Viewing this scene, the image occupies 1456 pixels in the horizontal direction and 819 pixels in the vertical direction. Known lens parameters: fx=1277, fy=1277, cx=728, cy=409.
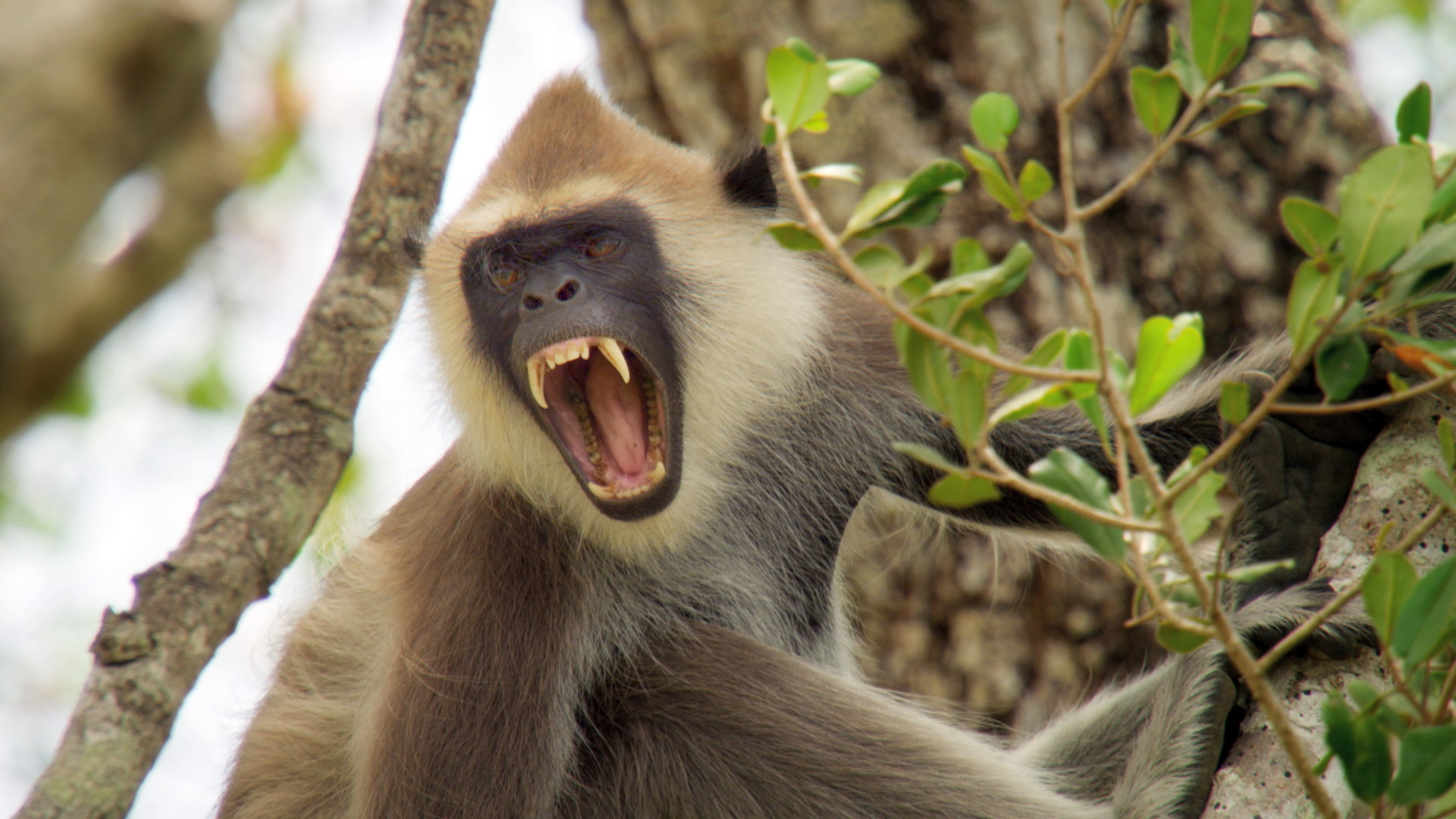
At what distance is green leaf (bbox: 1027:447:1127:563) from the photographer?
1.56 m

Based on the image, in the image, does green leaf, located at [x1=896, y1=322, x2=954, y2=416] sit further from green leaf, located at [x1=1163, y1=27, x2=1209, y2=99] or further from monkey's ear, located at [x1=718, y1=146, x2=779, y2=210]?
monkey's ear, located at [x1=718, y1=146, x2=779, y2=210]

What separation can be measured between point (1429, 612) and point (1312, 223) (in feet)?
1.58

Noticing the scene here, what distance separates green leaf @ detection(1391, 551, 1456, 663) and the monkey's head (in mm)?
1744

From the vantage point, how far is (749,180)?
11.4ft

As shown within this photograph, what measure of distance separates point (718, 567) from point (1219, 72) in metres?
2.08

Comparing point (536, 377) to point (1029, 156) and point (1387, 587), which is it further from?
point (1387, 587)

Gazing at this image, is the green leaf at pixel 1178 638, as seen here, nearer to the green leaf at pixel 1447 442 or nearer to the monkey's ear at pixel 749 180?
the green leaf at pixel 1447 442

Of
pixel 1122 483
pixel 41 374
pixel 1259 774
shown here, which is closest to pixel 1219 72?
pixel 1122 483

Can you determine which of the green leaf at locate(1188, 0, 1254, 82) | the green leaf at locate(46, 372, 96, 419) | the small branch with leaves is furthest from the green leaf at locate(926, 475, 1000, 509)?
the green leaf at locate(46, 372, 96, 419)

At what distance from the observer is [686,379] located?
130 inches

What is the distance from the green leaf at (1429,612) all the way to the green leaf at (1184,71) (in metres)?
0.65

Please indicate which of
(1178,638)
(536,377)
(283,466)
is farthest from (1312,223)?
(283,466)

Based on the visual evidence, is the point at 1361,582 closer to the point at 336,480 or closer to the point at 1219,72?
the point at 1219,72

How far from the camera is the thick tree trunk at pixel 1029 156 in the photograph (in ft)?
12.3
